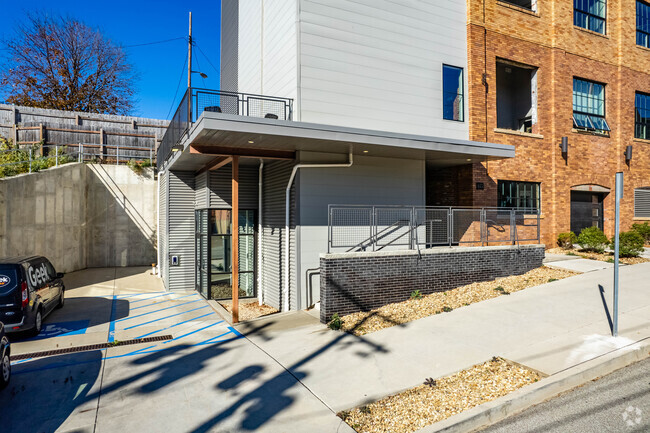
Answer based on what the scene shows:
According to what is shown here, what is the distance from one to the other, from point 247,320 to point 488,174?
9.66 meters

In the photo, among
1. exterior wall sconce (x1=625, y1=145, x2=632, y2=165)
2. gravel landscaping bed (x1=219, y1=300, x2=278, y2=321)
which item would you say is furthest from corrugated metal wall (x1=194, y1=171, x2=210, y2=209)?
exterior wall sconce (x1=625, y1=145, x2=632, y2=165)

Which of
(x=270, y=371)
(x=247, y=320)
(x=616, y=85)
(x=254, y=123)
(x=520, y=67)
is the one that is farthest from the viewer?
(x=616, y=85)

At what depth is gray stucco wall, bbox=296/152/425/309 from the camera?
1041cm

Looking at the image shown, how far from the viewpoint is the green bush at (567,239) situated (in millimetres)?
15195

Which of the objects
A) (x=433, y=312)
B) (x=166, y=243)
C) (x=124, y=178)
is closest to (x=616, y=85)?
(x=433, y=312)

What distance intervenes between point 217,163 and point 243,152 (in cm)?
163

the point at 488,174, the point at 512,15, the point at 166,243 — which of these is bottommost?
the point at 166,243

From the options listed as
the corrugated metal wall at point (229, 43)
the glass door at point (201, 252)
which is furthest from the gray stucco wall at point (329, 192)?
the corrugated metal wall at point (229, 43)

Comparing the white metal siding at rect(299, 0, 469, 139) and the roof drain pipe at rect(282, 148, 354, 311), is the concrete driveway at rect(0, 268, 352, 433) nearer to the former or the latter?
the roof drain pipe at rect(282, 148, 354, 311)

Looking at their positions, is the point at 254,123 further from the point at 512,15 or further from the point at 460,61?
the point at 512,15

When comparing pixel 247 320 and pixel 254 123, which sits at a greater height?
pixel 254 123

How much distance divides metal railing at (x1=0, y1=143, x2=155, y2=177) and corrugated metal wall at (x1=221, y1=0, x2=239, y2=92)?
530cm

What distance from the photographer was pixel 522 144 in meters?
14.9

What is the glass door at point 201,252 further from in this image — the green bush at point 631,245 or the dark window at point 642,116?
the dark window at point 642,116
